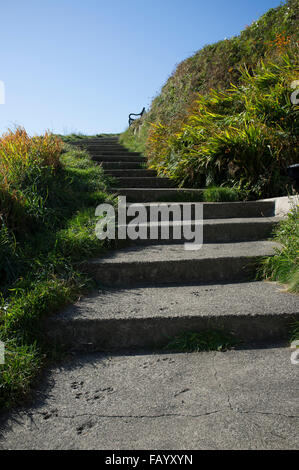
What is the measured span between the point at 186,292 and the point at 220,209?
66.3 inches

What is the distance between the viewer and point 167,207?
379cm

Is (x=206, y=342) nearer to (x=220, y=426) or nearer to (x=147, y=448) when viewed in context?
(x=220, y=426)

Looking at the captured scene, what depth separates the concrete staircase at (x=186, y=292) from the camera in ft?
6.55

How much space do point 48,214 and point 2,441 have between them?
7.05 feet

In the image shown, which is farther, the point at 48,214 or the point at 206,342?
the point at 48,214

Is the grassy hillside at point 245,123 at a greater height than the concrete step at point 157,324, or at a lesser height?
greater

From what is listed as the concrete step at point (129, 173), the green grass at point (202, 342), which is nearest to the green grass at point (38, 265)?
the green grass at point (202, 342)

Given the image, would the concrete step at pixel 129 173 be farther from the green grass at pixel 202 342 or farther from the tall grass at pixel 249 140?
the green grass at pixel 202 342

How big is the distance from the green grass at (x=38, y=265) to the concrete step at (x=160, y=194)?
0.58m

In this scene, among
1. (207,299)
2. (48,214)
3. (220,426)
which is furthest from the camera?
(48,214)

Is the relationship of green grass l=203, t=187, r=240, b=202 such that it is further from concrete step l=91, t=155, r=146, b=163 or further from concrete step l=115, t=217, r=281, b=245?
concrete step l=91, t=155, r=146, b=163

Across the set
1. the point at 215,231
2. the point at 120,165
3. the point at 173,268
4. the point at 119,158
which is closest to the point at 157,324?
the point at 173,268

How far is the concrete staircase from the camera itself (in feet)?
6.55

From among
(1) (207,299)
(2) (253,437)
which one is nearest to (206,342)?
(1) (207,299)
